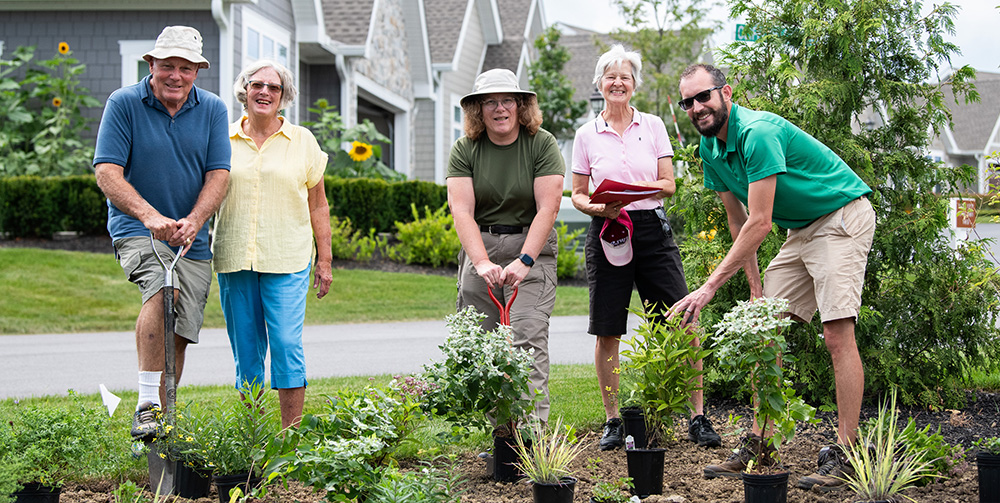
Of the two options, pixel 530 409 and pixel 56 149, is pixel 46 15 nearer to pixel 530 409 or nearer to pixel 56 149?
pixel 56 149

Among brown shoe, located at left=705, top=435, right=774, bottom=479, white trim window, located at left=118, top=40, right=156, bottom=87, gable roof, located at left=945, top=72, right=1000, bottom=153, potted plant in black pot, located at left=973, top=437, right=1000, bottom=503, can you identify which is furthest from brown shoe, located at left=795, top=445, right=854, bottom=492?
gable roof, located at left=945, top=72, right=1000, bottom=153

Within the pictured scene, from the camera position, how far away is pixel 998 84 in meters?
38.3

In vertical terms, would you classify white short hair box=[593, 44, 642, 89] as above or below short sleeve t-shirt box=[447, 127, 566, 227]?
above

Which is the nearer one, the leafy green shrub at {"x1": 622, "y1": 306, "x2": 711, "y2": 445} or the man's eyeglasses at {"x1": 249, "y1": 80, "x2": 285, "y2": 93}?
the leafy green shrub at {"x1": 622, "y1": 306, "x2": 711, "y2": 445}

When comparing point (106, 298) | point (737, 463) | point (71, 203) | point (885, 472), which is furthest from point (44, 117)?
point (885, 472)

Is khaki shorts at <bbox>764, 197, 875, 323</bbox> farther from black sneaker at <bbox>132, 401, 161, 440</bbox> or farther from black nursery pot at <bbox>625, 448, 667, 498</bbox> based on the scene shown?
black sneaker at <bbox>132, 401, 161, 440</bbox>

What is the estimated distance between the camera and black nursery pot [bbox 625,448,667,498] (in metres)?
3.58

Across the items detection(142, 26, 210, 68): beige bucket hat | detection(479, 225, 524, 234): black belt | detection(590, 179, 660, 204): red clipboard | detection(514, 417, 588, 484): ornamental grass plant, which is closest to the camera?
detection(514, 417, 588, 484): ornamental grass plant

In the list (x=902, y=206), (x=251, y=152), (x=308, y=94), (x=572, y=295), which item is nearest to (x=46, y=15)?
(x=308, y=94)

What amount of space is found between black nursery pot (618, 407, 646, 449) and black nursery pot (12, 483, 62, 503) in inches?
93.3

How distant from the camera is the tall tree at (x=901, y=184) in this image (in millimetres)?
5234

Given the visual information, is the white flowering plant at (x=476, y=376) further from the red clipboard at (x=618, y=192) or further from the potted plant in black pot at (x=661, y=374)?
the red clipboard at (x=618, y=192)

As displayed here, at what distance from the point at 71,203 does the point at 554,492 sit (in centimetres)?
1251

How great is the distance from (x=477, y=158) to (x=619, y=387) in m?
1.57
